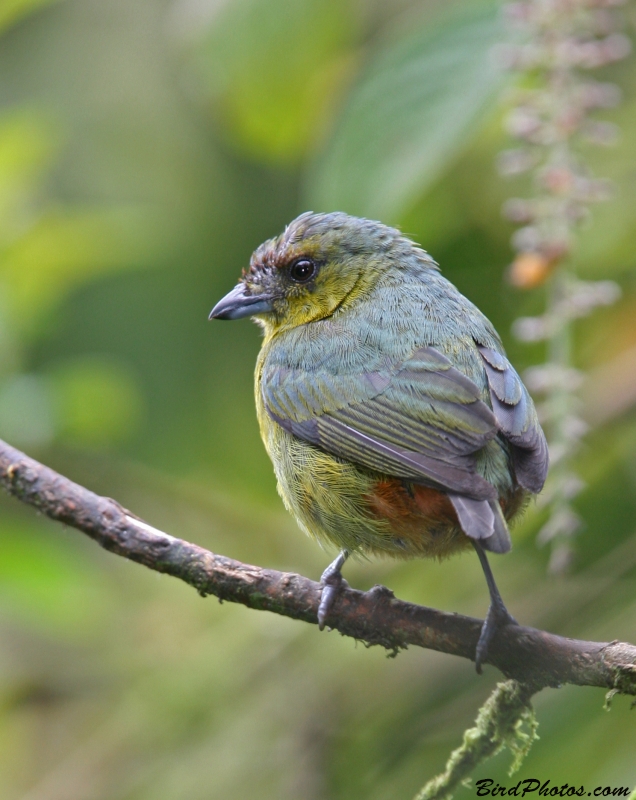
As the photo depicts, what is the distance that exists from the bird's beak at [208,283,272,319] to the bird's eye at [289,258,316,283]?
0.12 meters

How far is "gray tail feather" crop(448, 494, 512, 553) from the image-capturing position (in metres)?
2.62

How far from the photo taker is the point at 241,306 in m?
3.93

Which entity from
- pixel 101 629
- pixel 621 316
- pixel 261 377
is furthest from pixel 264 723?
pixel 621 316

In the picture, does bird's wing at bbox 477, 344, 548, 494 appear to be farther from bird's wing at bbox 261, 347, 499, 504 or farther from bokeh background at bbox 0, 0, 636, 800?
bokeh background at bbox 0, 0, 636, 800

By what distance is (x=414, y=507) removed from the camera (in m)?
3.03

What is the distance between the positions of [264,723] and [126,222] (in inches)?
83.6

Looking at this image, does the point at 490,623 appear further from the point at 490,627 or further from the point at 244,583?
the point at 244,583

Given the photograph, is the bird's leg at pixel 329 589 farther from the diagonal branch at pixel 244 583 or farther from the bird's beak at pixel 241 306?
the bird's beak at pixel 241 306

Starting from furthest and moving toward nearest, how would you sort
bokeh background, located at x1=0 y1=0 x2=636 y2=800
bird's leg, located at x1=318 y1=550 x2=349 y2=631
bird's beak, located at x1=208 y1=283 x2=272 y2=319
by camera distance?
bird's beak, located at x1=208 y1=283 x2=272 y2=319 → bokeh background, located at x1=0 y1=0 x2=636 y2=800 → bird's leg, located at x1=318 y1=550 x2=349 y2=631

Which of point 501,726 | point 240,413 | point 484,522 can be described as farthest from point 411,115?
point 501,726

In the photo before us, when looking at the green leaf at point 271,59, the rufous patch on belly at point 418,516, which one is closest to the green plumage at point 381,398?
the rufous patch on belly at point 418,516

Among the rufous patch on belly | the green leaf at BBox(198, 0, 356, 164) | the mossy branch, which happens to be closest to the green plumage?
the rufous patch on belly

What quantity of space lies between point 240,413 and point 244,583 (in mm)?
2367

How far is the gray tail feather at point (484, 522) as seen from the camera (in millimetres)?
2617
